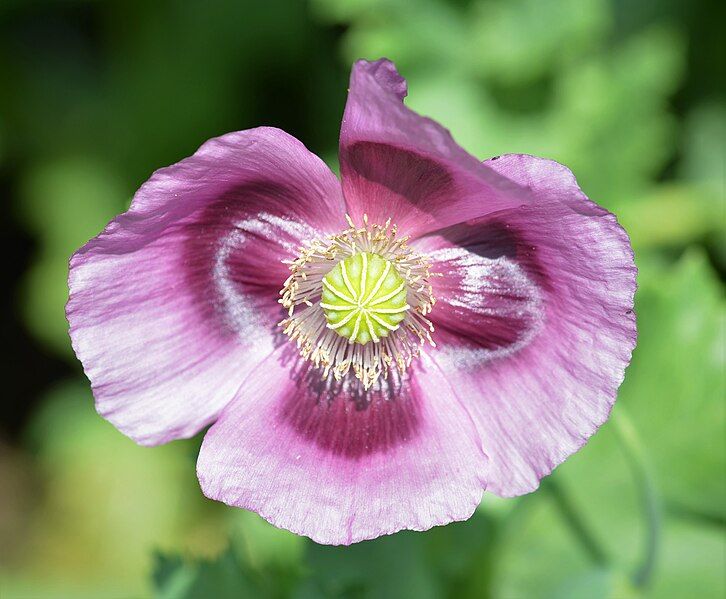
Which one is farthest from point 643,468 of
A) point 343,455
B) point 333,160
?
point 333,160

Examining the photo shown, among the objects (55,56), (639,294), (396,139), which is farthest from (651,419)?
(55,56)

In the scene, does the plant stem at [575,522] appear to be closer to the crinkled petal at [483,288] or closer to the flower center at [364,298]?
the crinkled petal at [483,288]

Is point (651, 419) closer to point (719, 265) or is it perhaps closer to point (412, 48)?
point (719, 265)

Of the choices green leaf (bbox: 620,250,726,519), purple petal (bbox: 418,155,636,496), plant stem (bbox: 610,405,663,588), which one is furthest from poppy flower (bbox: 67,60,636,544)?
green leaf (bbox: 620,250,726,519)

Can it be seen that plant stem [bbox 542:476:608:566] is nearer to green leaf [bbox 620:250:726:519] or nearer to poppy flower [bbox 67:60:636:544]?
green leaf [bbox 620:250:726:519]

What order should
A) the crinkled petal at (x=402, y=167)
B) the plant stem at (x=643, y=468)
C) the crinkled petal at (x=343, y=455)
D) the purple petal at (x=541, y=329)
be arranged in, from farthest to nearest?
the plant stem at (x=643, y=468) < the crinkled petal at (x=343, y=455) < the purple petal at (x=541, y=329) < the crinkled petal at (x=402, y=167)

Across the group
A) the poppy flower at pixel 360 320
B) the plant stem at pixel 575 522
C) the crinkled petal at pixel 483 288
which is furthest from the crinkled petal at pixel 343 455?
the plant stem at pixel 575 522
